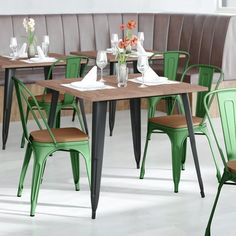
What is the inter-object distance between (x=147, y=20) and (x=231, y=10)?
1.19 m

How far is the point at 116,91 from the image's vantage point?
3969 millimetres

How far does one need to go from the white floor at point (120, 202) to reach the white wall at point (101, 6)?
2803 mm

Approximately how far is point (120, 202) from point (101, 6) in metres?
4.46

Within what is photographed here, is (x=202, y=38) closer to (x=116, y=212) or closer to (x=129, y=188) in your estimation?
(x=129, y=188)

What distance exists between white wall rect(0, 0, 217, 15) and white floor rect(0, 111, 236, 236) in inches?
110

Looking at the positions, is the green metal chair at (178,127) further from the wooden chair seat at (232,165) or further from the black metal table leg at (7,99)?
the black metal table leg at (7,99)

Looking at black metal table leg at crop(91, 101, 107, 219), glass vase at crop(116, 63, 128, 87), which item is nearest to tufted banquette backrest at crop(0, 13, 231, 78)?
glass vase at crop(116, 63, 128, 87)

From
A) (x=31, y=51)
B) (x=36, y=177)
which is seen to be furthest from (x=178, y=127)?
(x=31, y=51)

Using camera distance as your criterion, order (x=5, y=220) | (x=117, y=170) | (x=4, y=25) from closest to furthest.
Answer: (x=5, y=220), (x=117, y=170), (x=4, y=25)

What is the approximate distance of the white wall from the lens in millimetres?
7719

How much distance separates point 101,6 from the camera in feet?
26.8

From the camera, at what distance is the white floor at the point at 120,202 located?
3670mm

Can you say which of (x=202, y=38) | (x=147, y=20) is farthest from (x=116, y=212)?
(x=147, y=20)

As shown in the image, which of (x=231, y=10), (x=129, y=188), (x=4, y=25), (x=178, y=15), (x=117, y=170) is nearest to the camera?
(x=129, y=188)
